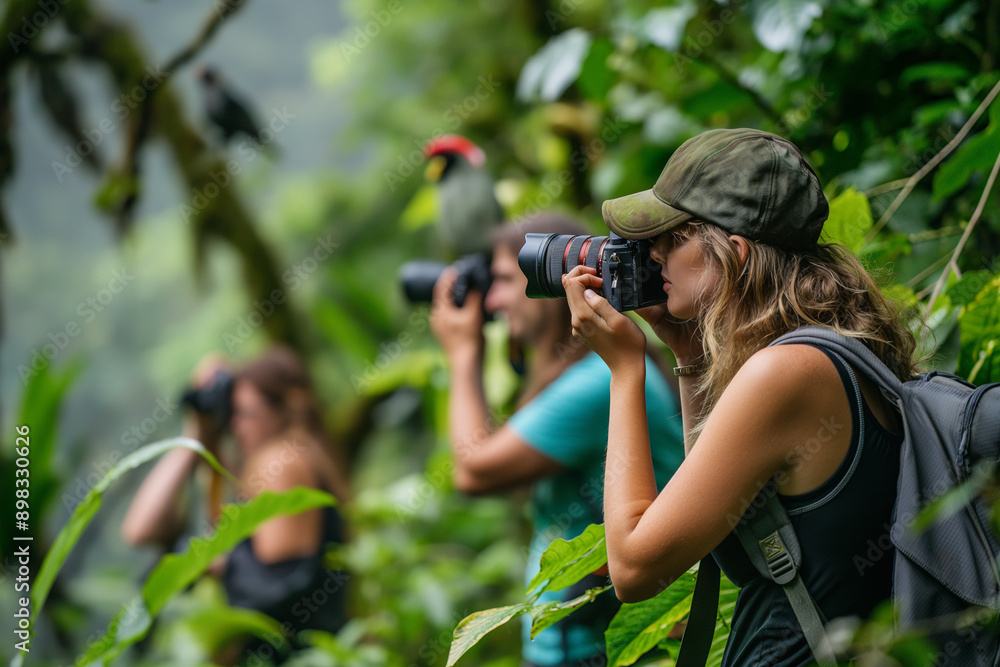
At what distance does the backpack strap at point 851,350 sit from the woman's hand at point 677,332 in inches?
5.5

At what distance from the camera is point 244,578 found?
7.06ft

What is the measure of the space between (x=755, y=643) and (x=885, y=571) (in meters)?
0.13

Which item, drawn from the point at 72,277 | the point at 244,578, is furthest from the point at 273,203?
the point at 244,578

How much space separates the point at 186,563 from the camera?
3.84 ft

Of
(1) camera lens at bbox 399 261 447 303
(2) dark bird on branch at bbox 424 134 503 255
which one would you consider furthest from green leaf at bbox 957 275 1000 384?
(2) dark bird on branch at bbox 424 134 503 255

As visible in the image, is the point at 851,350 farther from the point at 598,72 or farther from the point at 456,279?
the point at 598,72

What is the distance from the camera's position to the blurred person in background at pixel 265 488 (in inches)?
84.8

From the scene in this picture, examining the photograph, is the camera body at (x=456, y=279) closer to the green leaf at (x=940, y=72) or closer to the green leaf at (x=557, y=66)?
the green leaf at (x=557, y=66)

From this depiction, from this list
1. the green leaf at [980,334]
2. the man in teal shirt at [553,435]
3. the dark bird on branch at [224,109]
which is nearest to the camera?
the green leaf at [980,334]

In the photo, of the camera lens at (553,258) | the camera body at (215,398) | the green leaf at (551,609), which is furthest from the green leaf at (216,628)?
the camera lens at (553,258)

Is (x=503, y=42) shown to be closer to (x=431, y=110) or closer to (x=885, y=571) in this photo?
(x=431, y=110)

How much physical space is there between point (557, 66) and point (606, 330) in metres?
1.13

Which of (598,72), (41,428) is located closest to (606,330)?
(598,72)

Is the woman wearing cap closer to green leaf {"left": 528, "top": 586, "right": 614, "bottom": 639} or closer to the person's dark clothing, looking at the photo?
green leaf {"left": 528, "top": 586, "right": 614, "bottom": 639}
